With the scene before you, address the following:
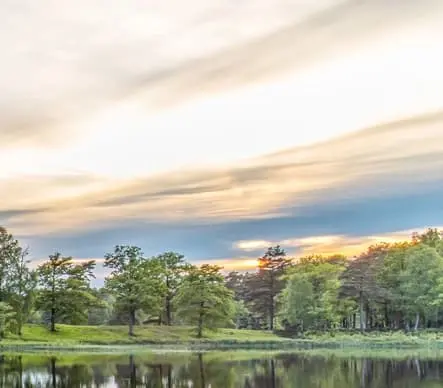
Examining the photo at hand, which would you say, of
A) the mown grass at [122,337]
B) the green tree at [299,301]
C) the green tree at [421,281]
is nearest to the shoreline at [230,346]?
the mown grass at [122,337]

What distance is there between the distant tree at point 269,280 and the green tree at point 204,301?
14197mm

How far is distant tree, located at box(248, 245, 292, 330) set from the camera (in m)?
89.2

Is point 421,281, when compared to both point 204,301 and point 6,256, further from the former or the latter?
point 6,256

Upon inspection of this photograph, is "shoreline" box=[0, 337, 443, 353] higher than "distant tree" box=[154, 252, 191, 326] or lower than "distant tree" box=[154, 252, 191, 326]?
lower

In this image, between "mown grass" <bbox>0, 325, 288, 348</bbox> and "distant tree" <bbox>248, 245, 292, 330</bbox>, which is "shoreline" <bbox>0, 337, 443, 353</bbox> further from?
"distant tree" <bbox>248, 245, 292, 330</bbox>

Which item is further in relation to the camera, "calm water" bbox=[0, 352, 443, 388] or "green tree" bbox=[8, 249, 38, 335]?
"green tree" bbox=[8, 249, 38, 335]

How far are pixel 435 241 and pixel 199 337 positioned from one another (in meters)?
37.4

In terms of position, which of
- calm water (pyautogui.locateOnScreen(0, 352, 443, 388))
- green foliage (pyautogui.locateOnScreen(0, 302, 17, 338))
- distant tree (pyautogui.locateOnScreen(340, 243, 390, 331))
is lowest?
calm water (pyautogui.locateOnScreen(0, 352, 443, 388))

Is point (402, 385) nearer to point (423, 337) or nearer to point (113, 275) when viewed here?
point (423, 337)

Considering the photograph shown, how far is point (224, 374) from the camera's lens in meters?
31.6

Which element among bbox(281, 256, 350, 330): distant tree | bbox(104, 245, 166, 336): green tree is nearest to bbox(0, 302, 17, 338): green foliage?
bbox(104, 245, 166, 336): green tree

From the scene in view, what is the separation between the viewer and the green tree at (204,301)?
73.2m

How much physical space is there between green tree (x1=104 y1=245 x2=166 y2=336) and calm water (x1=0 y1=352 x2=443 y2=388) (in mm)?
32135

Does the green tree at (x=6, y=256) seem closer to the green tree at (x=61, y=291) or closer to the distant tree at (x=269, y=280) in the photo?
the green tree at (x=61, y=291)
